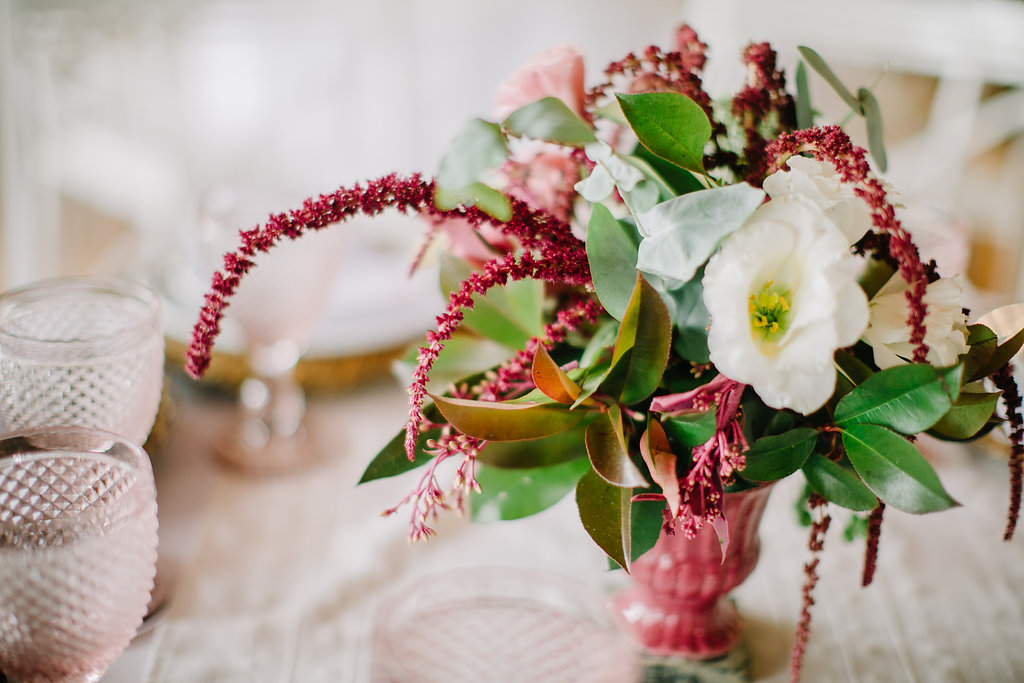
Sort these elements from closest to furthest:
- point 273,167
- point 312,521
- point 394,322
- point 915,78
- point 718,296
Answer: point 718,296
point 312,521
point 394,322
point 273,167
point 915,78

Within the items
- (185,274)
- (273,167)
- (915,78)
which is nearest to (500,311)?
(185,274)

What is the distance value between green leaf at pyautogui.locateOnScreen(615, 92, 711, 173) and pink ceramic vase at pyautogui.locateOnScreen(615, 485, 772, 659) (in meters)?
0.20

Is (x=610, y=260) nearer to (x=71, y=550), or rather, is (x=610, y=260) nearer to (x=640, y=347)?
(x=640, y=347)

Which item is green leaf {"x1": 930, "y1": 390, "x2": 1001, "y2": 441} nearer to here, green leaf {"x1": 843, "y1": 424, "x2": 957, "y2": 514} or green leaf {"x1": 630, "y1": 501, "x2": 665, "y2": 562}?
green leaf {"x1": 843, "y1": 424, "x2": 957, "y2": 514}

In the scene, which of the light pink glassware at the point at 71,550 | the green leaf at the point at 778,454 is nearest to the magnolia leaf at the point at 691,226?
the green leaf at the point at 778,454

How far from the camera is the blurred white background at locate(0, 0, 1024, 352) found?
1.32m

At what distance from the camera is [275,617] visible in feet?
1.96

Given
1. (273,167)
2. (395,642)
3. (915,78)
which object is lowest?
(273,167)

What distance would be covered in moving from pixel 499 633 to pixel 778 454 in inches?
10.2

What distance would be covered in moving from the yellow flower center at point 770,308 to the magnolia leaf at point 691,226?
0.10 feet

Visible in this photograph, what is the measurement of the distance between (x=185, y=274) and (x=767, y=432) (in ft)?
2.24

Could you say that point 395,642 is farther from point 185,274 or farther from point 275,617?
point 185,274

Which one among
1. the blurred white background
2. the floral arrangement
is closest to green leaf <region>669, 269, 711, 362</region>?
the floral arrangement

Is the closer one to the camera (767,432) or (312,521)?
(767,432)
